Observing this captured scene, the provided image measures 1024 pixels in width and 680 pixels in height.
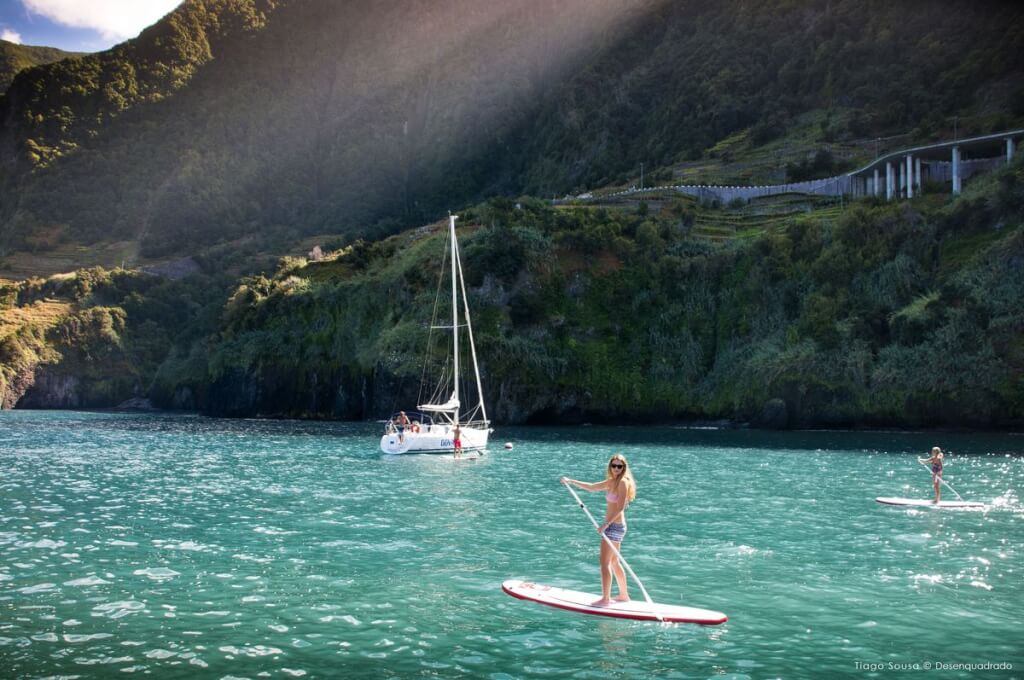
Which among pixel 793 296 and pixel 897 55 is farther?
pixel 897 55

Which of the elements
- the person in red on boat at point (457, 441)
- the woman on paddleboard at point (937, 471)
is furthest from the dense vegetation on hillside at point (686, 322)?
the woman on paddleboard at point (937, 471)

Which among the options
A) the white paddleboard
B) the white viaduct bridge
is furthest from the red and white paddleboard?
the white viaduct bridge

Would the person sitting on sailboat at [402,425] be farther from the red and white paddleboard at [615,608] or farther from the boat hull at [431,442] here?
the red and white paddleboard at [615,608]

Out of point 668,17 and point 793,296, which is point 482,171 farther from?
point 793,296

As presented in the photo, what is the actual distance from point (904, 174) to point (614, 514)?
302ft

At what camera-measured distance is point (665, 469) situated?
42219 mm

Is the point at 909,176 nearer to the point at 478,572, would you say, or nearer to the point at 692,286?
Answer: the point at 692,286

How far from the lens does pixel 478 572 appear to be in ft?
66.5

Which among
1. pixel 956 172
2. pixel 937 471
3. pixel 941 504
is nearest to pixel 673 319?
pixel 956 172

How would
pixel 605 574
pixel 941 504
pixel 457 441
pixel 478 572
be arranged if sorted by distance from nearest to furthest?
1. pixel 605 574
2. pixel 478 572
3. pixel 941 504
4. pixel 457 441

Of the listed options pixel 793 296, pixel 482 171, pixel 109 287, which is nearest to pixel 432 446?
pixel 793 296

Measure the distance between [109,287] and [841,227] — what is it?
114846 millimetres

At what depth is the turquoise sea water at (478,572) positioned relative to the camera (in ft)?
46.9

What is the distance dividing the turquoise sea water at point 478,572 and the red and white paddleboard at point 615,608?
0.23 m
